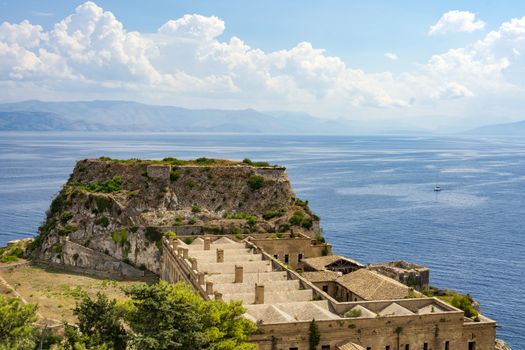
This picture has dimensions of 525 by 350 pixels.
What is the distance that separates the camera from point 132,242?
72.0m

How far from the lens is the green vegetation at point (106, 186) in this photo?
272 feet

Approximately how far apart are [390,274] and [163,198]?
34.2m

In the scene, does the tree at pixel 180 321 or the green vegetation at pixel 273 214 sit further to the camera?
the green vegetation at pixel 273 214

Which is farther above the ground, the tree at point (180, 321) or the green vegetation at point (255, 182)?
the green vegetation at point (255, 182)

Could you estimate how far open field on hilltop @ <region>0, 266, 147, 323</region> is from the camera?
179 ft

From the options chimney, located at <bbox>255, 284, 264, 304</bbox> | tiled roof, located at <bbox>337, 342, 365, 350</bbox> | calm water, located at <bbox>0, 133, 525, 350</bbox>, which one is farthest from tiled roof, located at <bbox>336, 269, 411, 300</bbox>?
calm water, located at <bbox>0, 133, 525, 350</bbox>

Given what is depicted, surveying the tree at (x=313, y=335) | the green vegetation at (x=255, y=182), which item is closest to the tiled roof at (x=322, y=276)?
the tree at (x=313, y=335)

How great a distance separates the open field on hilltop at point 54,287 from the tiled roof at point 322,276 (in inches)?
773

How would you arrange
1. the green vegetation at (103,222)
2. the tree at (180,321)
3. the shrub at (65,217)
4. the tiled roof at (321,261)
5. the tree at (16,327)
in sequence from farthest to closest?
the shrub at (65,217)
the green vegetation at (103,222)
the tiled roof at (321,261)
the tree at (180,321)
the tree at (16,327)

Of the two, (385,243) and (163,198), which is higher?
(163,198)

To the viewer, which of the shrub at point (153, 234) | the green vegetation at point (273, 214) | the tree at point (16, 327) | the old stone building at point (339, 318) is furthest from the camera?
the green vegetation at point (273, 214)

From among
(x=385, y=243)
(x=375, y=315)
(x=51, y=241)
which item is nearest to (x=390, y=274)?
(x=375, y=315)

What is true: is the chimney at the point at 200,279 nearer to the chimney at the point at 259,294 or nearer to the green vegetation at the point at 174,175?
the chimney at the point at 259,294

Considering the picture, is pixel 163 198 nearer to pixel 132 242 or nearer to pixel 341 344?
pixel 132 242
